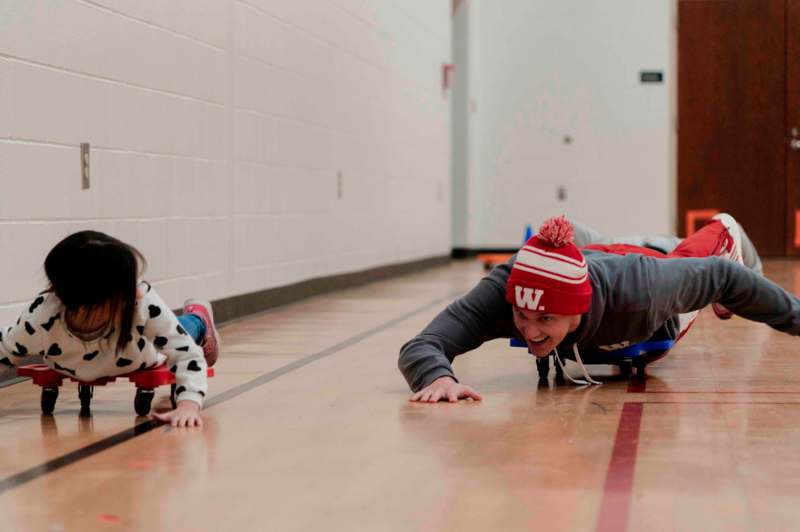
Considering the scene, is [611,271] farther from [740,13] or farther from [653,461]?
[740,13]

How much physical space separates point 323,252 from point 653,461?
4749 mm

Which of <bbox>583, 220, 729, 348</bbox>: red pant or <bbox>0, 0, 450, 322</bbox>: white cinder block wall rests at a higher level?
<bbox>0, 0, 450, 322</bbox>: white cinder block wall

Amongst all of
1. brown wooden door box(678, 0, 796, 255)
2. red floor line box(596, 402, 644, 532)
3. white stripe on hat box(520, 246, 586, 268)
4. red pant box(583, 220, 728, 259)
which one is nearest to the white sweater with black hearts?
white stripe on hat box(520, 246, 586, 268)

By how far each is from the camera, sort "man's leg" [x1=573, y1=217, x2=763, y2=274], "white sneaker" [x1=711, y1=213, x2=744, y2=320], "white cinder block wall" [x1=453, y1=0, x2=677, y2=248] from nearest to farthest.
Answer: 1. "white sneaker" [x1=711, y1=213, x2=744, y2=320]
2. "man's leg" [x1=573, y1=217, x2=763, y2=274]
3. "white cinder block wall" [x1=453, y1=0, x2=677, y2=248]

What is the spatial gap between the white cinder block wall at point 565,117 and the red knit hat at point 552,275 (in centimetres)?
856

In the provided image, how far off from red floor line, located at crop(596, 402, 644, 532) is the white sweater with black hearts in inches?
36.7

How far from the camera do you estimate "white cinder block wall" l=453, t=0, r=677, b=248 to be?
11539mm

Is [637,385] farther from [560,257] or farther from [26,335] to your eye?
[26,335]

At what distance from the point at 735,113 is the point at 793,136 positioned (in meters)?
0.53

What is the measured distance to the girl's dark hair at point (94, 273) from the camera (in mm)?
2830

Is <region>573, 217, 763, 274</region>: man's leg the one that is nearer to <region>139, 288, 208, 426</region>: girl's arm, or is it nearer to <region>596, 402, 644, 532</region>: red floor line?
<region>596, 402, 644, 532</region>: red floor line

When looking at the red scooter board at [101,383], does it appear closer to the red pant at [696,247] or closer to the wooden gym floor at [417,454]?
the wooden gym floor at [417,454]

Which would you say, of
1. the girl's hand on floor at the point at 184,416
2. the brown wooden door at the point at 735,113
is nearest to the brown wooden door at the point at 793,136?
the brown wooden door at the point at 735,113

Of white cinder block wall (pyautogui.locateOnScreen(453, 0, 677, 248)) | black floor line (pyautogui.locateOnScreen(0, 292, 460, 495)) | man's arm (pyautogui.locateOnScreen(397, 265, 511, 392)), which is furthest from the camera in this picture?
white cinder block wall (pyautogui.locateOnScreen(453, 0, 677, 248))
